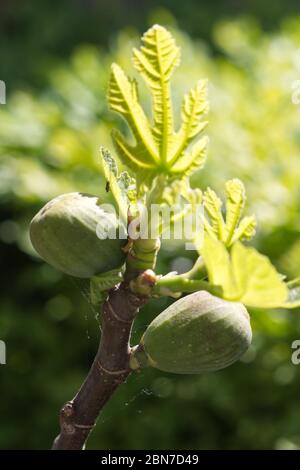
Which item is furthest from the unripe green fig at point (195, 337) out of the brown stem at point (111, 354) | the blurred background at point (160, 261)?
the blurred background at point (160, 261)

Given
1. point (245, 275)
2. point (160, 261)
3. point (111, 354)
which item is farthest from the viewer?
point (160, 261)

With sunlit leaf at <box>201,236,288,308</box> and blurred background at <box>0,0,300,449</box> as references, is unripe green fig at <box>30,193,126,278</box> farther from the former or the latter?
blurred background at <box>0,0,300,449</box>

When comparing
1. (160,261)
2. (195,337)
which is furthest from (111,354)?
(160,261)

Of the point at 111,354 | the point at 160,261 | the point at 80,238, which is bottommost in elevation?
the point at 160,261

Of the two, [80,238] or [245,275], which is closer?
[245,275]

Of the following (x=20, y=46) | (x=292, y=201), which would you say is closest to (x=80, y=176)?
(x=292, y=201)

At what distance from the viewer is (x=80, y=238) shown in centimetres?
88

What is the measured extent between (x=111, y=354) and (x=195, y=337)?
86 millimetres

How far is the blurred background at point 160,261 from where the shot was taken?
2.57m

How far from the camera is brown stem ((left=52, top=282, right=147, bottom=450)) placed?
86 cm

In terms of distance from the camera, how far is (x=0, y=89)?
2.60m

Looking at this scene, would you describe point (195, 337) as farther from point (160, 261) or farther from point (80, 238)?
point (160, 261)

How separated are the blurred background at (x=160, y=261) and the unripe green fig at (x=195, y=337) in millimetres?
1169

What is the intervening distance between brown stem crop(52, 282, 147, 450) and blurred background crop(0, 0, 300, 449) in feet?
3.90
